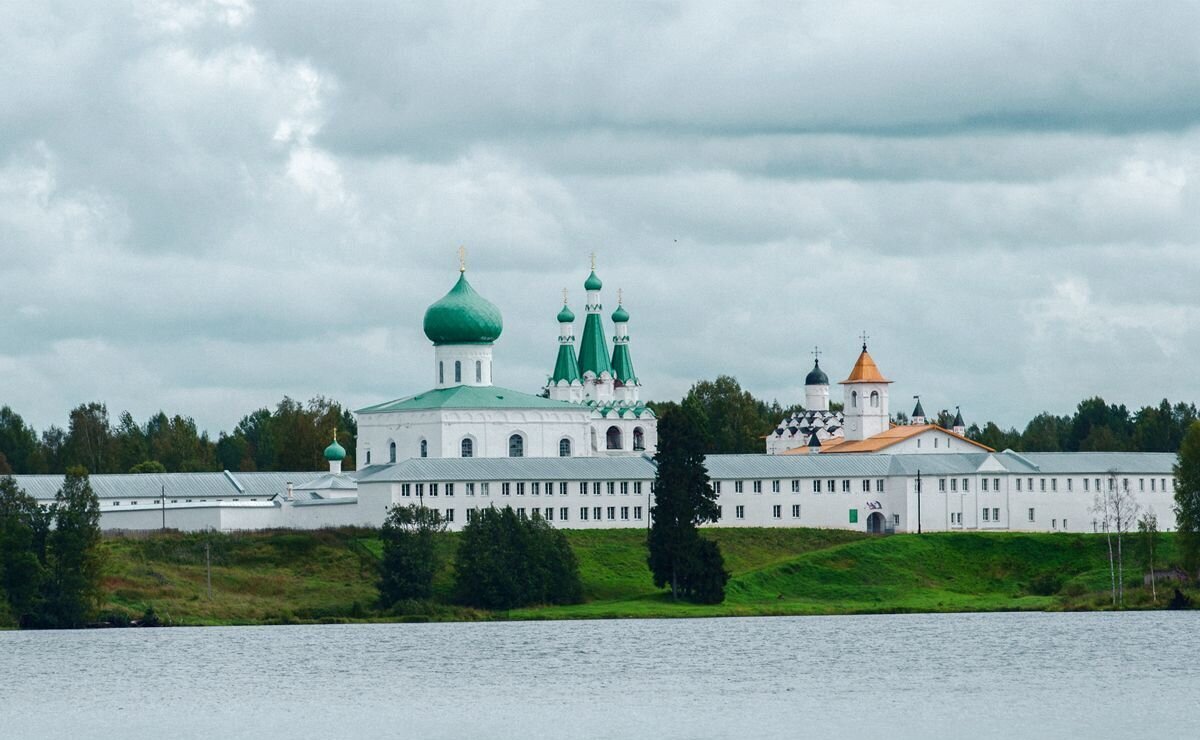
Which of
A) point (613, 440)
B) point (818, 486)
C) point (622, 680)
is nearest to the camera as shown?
point (622, 680)

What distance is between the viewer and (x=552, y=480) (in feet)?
271

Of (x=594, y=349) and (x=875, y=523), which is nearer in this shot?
(x=875, y=523)

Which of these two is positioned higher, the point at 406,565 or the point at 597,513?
the point at 597,513

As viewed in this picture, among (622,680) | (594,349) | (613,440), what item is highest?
(594,349)

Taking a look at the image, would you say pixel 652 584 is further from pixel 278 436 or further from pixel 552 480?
pixel 278 436

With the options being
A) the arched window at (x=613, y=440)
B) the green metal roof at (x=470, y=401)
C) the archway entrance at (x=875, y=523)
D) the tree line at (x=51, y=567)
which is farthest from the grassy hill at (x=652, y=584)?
the arched window at (x=613, y=440)

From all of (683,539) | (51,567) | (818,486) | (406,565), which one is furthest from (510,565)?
(818,486)

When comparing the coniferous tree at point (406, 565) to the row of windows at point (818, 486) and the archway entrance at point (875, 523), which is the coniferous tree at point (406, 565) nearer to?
the row of windows at point (818, 486)

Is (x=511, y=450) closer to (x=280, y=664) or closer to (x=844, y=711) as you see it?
(x=280, y=664)

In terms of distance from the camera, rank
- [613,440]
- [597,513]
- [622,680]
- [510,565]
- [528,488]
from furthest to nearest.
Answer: [613,440] → [597,513] → [528,488] → [510,565] → [622,680]

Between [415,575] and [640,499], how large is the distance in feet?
50.1

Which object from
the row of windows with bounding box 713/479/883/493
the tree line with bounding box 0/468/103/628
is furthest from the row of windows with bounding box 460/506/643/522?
the tree line with bounding box 0/468/103/628

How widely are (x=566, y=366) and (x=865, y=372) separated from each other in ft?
44.4

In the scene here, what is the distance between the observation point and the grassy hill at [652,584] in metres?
70.8
